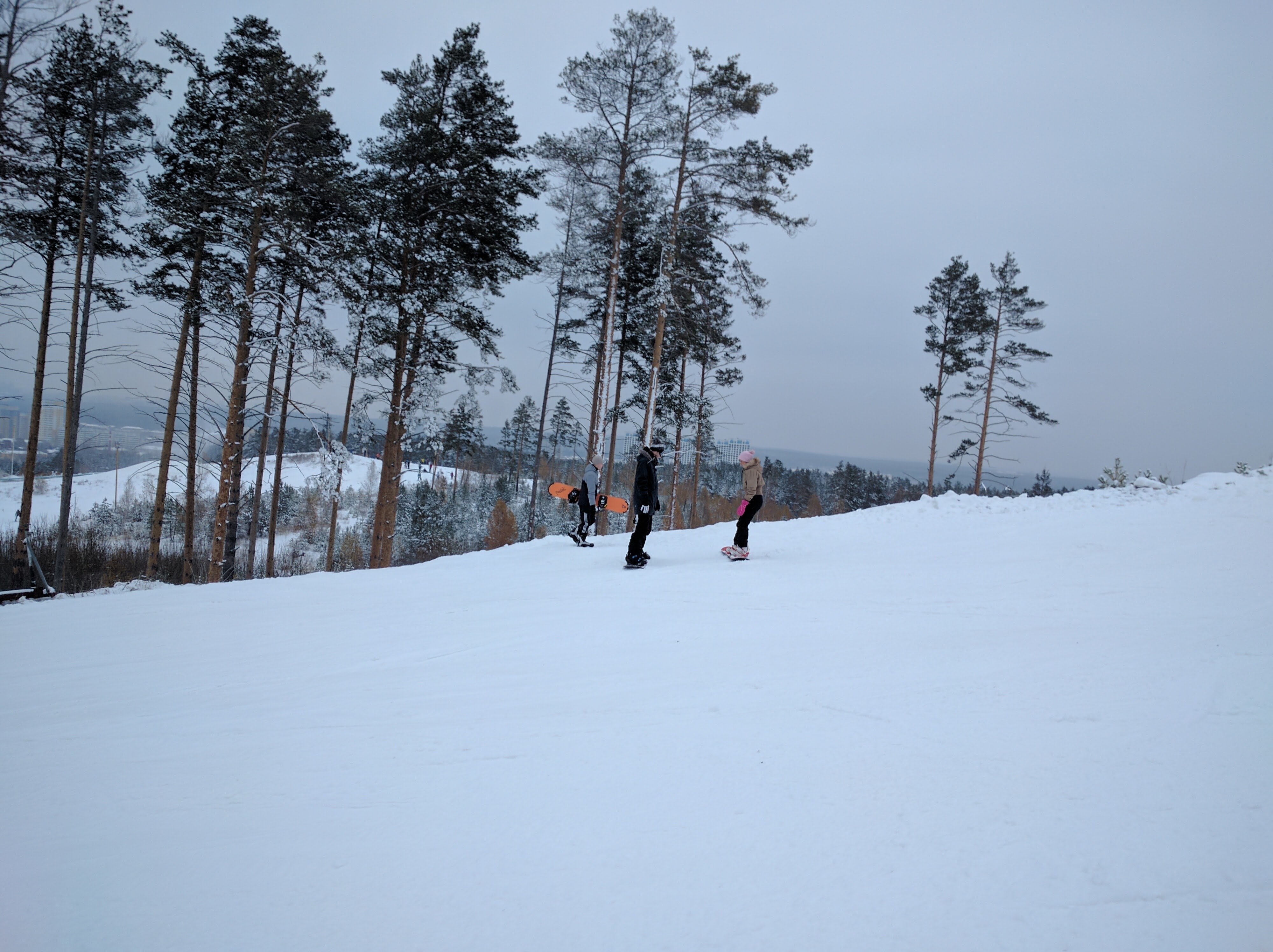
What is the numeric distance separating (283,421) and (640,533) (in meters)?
12.9

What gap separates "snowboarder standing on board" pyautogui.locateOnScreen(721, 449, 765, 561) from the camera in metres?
8.52

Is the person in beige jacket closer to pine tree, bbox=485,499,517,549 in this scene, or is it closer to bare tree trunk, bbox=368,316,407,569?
bare tree trunk, bbox=368,316,407,569

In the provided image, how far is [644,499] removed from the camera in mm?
8805

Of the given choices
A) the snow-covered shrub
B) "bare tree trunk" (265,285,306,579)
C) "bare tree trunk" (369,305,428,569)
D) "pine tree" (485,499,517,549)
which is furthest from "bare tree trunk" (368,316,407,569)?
"pine tree" (485,499,517,549)

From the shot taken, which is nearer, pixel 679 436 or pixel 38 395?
pixel 38 395

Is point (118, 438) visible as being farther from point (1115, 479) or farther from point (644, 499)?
point (1115, 479)

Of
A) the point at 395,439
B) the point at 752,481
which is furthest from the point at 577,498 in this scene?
the point at 395,439

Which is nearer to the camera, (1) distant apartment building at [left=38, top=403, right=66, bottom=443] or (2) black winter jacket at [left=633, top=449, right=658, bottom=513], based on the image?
(2) black winter jacket at [left=633, top=449, right=658, bottom=513]

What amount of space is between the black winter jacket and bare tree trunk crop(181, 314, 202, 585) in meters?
10.6

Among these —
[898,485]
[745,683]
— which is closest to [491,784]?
[745,683]

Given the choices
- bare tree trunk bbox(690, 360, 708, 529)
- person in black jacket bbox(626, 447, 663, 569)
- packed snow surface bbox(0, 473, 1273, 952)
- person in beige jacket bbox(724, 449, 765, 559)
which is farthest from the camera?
bare tree trunk bbox(690, 360, 708, 529)

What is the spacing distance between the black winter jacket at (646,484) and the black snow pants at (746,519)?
1.32 meters

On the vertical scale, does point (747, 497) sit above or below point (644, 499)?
above

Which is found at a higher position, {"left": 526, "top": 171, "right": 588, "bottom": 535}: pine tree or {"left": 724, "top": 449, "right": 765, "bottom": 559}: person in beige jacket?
{"left": 526, "top": 171, "right": 588, "bottom": 535}: pine tree
